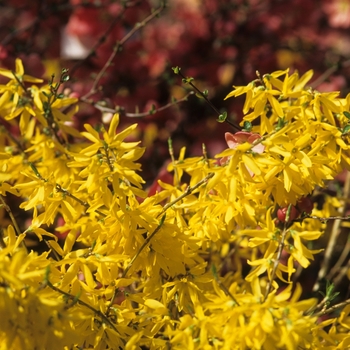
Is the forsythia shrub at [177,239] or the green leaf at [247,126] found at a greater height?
the green leaf at [247,126]

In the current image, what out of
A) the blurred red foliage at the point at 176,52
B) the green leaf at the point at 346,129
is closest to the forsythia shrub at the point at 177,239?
the green leaf at the point at 346,129

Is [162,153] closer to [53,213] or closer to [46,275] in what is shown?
[53,213]

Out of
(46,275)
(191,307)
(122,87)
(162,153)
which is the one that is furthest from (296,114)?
(122,87)

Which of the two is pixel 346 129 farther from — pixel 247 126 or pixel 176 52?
pixel 176 52

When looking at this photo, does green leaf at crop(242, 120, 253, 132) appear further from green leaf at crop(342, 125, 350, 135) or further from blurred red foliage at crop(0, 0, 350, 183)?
blurred red foliage at crop(0, 0, 350, 183)

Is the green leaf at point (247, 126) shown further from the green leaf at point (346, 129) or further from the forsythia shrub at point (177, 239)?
the green leaf at point (346, 129)

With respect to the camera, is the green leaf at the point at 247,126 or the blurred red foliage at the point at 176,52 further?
the blurred red foliage at the point at 176,52

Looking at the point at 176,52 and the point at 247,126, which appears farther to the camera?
the point at 176,52

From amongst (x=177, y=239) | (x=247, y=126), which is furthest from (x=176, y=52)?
(x=177, y=239)

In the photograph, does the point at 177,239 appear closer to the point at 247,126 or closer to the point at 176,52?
the point at 247,126

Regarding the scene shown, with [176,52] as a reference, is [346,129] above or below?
above
